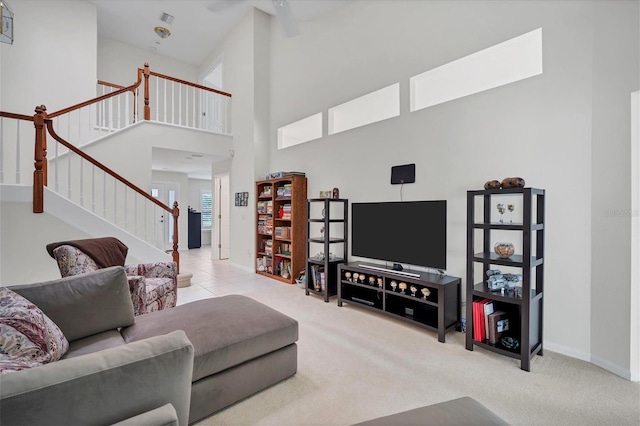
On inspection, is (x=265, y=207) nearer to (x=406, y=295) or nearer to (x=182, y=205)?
(x=406, y=295)

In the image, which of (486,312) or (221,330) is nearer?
(221,330)

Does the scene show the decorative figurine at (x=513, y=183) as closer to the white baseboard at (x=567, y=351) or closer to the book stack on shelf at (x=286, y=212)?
the white baseboard at (x=567, y=351)

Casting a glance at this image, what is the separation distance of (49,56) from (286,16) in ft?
14.9

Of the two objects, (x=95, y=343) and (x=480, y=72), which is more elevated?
(x=480, y=72)

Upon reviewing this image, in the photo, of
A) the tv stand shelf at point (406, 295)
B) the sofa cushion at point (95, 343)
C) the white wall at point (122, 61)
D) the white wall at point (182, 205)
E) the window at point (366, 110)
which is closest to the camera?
the sofa cushion at point (95, 343)

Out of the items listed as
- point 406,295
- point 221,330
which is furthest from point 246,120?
A: point 221,330

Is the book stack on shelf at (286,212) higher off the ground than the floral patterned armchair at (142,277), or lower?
higher

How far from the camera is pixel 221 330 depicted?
1807mm

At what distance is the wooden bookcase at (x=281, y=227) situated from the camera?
4.86 meters

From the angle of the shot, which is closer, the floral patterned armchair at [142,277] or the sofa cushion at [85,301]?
the sofa cushion at [85,301]

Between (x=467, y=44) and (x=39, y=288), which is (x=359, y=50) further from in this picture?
(x=39, y=288)

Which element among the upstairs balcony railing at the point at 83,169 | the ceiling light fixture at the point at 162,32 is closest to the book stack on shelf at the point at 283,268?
the upstairs balcony railing at the point at 83,169

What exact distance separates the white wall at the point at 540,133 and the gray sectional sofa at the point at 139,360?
217 cm

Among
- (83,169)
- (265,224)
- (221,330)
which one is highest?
(83,169)
